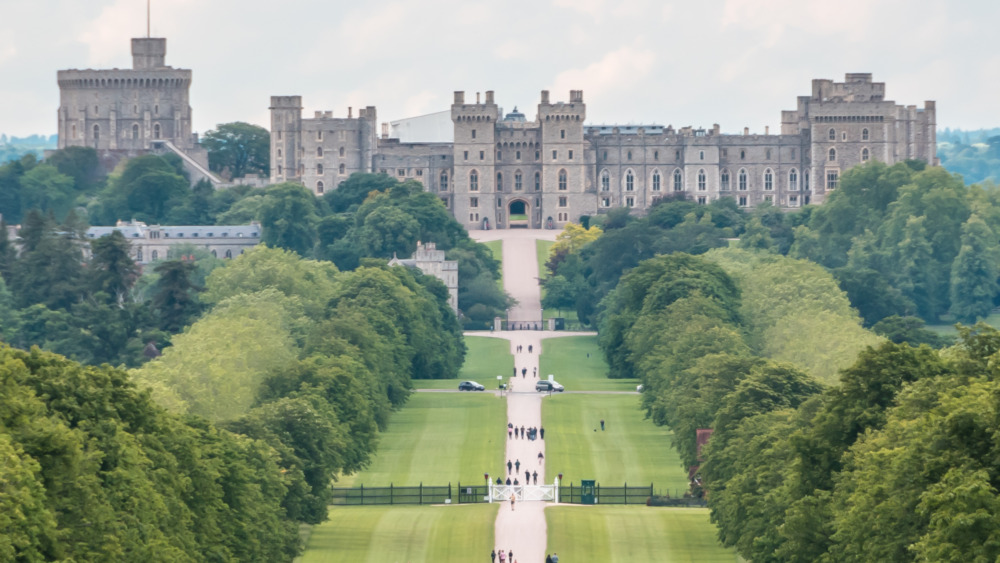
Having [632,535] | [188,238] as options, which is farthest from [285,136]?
[632,535]

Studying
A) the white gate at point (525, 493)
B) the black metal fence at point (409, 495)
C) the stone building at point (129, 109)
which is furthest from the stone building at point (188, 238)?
the white gate at point (525, 493)

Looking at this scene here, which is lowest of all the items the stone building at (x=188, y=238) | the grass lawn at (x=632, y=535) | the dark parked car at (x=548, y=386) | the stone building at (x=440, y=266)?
the grass lawn at (x=632, y=535)

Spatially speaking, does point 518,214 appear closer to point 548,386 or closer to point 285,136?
point 285,136

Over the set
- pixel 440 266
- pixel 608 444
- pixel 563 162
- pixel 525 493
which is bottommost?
pixel 525 493

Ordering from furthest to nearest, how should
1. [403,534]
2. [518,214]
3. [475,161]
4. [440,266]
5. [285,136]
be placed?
1. [285,136]
2. [518,214]
3. [475,161]
4. [440,266]
5. [403,534]

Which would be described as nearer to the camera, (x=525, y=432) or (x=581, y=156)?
(x=525, y=432)

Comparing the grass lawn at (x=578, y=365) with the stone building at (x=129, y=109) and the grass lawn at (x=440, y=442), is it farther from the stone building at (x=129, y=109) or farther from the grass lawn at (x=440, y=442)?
the stone building at (x=129, y=109)

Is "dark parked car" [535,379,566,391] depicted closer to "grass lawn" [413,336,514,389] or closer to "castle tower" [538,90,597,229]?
"grass lawn" [413,336,514,389]

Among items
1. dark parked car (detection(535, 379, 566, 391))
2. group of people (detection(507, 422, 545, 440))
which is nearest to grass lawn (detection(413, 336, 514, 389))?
dark parked car (detection(535, 379, 566, 391))
